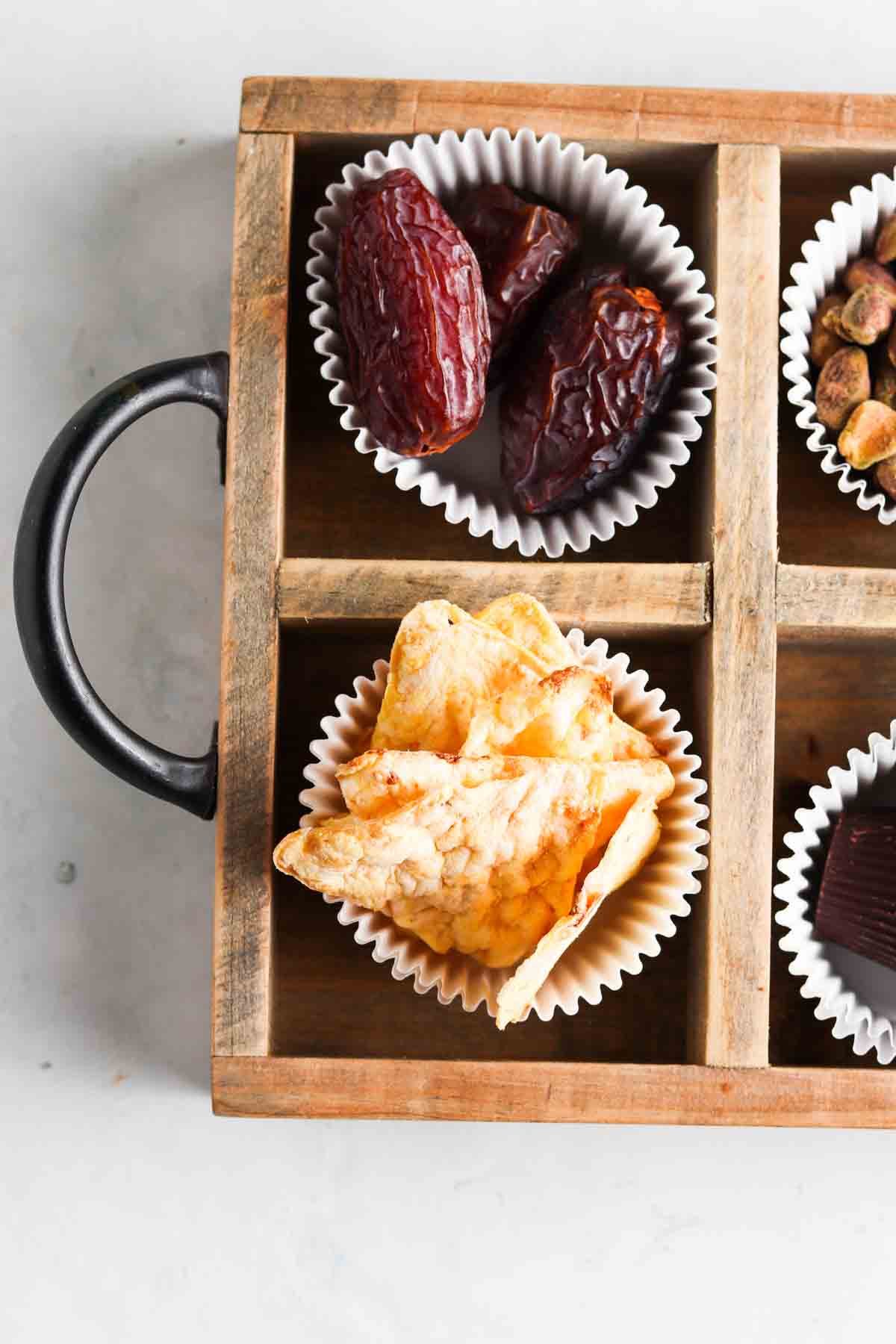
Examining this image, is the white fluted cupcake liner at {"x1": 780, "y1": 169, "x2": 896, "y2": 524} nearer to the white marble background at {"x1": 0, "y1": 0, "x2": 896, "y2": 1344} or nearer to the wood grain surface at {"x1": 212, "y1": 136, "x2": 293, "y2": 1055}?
the white marble background at {"x1": 0, "y1": 0, "x2": 896, "y2": 1344}

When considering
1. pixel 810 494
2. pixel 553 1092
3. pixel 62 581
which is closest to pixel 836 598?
pixel 810 494

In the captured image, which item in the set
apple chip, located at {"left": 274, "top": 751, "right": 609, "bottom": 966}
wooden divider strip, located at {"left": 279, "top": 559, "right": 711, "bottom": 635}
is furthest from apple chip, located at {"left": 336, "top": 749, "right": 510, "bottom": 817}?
wooden divider strip, located at {"left": 279, "top": 559, "right": 711, "bottom": 635}

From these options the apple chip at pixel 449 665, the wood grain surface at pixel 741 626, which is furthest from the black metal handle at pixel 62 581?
the wood grain surface at pixel 741 626

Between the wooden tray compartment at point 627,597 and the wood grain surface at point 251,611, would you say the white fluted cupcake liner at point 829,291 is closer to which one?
the wooden tray compartment at point 627,597

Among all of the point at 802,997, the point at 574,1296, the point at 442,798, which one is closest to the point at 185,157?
the point at 442,798

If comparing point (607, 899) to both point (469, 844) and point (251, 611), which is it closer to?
point (469, 844)

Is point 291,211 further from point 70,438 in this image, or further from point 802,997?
point 802,997
